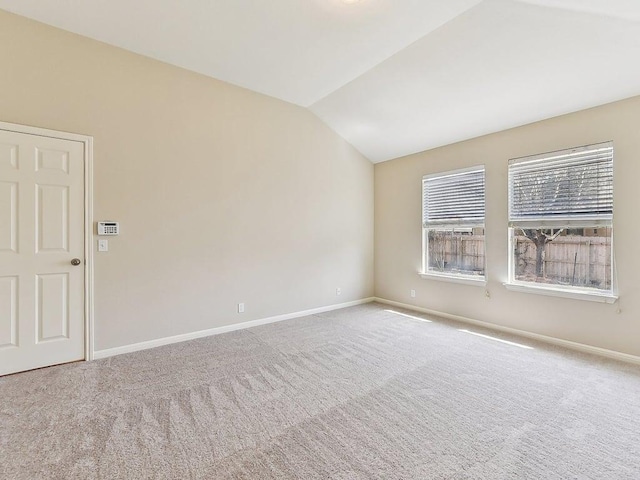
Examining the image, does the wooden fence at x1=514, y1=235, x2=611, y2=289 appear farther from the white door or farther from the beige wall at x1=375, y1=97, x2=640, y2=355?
the white door

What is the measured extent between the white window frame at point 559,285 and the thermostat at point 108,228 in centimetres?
462

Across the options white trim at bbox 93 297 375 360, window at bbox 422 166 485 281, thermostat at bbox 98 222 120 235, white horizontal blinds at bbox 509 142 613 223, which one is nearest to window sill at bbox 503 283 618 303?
window at bbox 422 166 485 281

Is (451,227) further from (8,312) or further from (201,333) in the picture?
(8,312)

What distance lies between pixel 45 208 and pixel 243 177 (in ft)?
6.70

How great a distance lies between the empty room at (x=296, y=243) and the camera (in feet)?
6.31

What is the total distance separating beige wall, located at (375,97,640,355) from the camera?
302 cm

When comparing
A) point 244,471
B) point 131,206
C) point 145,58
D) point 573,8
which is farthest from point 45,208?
point 573,8

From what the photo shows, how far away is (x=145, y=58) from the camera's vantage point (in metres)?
3.32

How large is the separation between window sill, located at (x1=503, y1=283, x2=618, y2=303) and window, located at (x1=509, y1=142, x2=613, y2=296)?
0.14 ft

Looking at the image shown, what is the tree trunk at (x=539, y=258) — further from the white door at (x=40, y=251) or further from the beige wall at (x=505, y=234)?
the white door at (x=40, y=251)

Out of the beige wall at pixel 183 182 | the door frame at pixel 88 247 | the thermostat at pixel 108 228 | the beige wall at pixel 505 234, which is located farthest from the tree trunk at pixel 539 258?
the door frame at pixel 88 247

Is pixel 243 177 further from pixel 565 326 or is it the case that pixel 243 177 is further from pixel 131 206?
pixel 565 326

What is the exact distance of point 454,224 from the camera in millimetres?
4512

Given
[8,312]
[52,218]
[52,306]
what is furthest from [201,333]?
[52,218]
